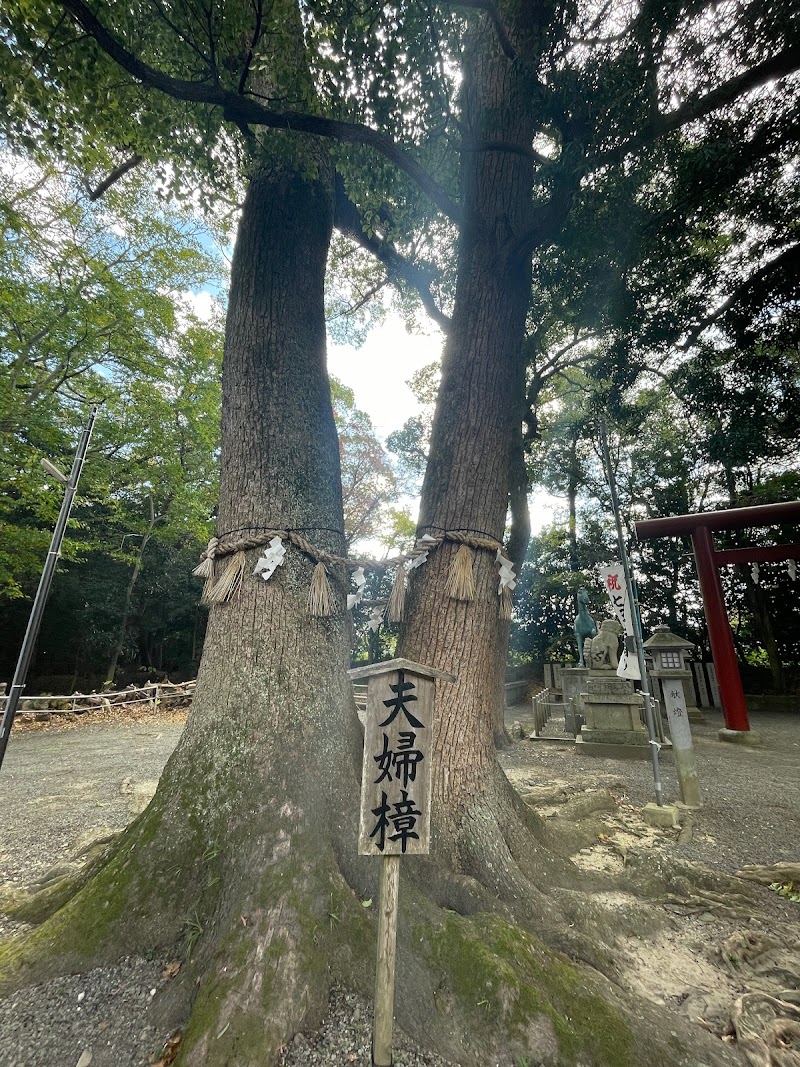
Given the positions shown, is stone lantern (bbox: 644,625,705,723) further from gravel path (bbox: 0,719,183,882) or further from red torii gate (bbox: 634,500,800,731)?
gravel path (bbox: 0,719,183,882)

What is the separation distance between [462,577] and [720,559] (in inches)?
Answer: 323

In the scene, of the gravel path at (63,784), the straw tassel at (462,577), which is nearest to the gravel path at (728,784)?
the straw tassel at (462,577)

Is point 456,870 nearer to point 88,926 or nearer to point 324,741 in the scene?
point 324,741

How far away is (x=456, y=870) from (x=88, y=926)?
1567 mm

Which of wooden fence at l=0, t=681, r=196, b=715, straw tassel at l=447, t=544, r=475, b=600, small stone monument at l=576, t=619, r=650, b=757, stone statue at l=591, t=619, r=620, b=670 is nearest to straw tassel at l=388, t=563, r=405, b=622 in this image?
straw tassel at l=447, t=544, r=475, b=600

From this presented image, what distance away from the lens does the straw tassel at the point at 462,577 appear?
97.8 inches

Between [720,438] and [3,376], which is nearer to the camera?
[720,438]

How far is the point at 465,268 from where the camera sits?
3.08 m

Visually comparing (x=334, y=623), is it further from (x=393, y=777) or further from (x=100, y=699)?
(x=100, y=699)

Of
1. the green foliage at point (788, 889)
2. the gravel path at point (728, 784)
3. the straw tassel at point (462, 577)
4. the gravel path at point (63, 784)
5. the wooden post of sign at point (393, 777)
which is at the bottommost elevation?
the gravel path at point (63, 784)

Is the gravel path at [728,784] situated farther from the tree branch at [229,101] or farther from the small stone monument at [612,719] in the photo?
the tree branch at [229,101]

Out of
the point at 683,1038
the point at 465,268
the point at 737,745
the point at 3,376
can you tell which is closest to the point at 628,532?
the point at 737,745

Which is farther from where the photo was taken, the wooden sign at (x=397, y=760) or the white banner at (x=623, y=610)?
the white banner at (x=623, y=610)

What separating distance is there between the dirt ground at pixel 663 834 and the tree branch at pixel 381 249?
4.06 metres
